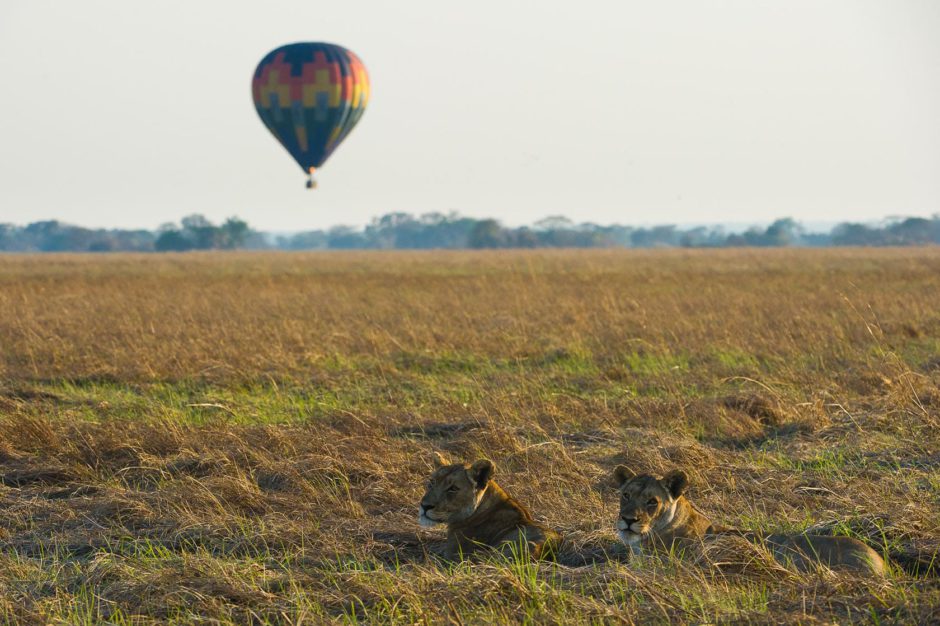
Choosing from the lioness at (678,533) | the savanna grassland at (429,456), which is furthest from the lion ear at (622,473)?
the savanna grassland at (429,456)

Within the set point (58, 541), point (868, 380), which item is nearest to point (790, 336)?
point (868, 380)

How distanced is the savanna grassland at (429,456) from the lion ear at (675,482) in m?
0.34

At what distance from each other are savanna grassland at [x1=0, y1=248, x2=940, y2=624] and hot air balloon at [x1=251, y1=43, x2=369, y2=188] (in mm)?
22552

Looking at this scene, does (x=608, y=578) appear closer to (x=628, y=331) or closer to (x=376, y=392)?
(x=376, y=392)

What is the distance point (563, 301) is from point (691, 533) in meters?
18.4

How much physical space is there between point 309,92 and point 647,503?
36.7m

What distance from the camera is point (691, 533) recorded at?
6199mm

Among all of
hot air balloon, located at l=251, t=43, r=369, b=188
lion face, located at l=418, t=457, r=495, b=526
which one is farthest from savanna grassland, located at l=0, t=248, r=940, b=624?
hot air balloon, located at l=251, t=43, r=369, b=188

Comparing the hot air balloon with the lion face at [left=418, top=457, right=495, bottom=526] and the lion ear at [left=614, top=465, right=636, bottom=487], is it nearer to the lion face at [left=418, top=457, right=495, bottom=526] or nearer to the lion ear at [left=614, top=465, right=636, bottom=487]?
the lion face at [left=418, top=457, right=495, bottom=526]

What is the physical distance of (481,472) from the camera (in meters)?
6.29

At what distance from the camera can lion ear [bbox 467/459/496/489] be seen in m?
6.23

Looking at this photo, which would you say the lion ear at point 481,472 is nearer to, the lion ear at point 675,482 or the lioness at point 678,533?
the lioness at point 678,533

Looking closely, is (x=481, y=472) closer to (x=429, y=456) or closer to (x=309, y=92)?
(x=429, y=456)

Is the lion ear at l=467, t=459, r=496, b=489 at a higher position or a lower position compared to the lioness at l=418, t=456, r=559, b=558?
higher
